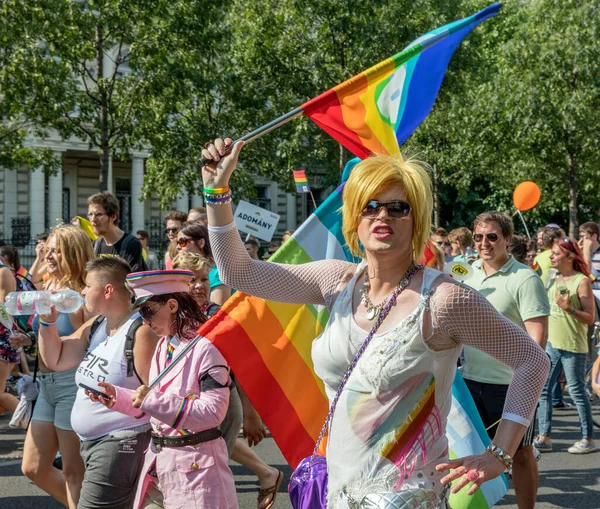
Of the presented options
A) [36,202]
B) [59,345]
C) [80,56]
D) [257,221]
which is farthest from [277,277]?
[36,202]

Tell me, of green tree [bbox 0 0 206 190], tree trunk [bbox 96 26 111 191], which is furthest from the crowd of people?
green tree [bbox 0 0 206 190]

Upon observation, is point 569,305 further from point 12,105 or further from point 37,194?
point 37,194

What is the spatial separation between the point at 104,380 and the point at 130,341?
21 cm

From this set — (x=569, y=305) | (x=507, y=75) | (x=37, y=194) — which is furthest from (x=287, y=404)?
(x=37, y=194)

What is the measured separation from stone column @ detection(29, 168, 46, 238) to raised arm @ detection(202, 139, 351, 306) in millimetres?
30278

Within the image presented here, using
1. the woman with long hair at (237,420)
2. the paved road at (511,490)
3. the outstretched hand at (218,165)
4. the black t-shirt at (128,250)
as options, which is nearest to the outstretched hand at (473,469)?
the outstretched hand at (218,165)

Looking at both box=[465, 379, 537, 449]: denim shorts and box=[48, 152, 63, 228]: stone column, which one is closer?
box=[465, 379, 537, 449]: denim shorts

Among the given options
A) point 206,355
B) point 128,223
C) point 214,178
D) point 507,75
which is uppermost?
point 507,75

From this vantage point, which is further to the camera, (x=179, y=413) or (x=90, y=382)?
(x=90, y=382)

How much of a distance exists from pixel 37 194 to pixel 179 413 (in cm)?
3009

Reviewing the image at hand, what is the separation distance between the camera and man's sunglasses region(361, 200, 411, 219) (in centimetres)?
254

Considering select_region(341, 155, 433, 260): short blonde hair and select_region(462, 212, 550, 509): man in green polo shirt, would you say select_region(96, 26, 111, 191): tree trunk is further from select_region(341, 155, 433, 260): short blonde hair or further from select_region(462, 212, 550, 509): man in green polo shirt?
select_region(341, 155, 433, 260): short blonde hair

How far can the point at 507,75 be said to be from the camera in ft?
80.5

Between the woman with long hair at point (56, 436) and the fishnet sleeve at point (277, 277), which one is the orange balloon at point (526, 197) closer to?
the woman with long hair at point (56, 436)
